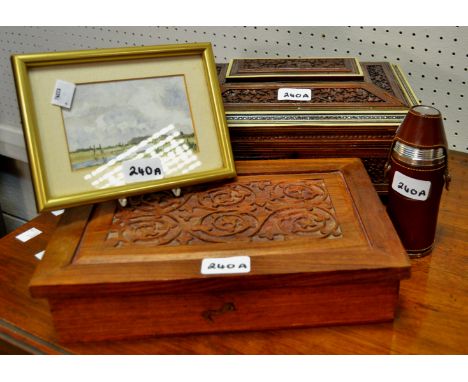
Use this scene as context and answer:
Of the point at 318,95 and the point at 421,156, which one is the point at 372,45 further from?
the point at 421,156

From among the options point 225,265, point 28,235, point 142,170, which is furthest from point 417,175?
point 28,235

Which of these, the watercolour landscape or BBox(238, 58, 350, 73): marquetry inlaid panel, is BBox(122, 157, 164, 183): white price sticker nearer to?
the watercolour landscape

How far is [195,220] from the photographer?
88 centimetres

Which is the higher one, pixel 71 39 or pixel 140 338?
pixel 71 39

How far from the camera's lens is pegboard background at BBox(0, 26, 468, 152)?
1.24m

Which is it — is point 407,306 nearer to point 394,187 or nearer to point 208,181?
point 394,187

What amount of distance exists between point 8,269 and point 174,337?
391 mm

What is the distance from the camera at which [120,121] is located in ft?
3.08

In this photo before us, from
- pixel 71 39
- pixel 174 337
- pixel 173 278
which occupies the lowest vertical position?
pixel 174 337

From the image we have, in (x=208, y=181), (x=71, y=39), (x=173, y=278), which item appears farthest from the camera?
(x=71, y=39)

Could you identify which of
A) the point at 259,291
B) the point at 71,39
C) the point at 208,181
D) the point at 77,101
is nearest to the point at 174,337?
the point at 259,291

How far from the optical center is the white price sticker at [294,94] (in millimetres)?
1069

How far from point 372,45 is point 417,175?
0.57 meters

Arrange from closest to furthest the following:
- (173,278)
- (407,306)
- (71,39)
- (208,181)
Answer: (173,278), (407,306), (208,181), (71,39)
